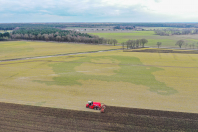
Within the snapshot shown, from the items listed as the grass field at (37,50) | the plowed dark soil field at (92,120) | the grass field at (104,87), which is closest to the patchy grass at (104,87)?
the grass field at (104,87)

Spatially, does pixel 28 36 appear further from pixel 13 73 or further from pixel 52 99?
pixel 52 99

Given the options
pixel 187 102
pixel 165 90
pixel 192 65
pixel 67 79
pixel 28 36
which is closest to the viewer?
pixel 187 102

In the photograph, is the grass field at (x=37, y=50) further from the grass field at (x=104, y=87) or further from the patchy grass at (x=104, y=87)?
the patchy grass at (x=104, y=87)

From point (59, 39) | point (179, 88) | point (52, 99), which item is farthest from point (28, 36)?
point (179, 88)

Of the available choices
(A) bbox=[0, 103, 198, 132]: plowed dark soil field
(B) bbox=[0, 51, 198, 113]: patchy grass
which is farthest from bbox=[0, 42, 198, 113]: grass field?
(A) bbox=[0, 103, 198, 132]: plowed dark soil field

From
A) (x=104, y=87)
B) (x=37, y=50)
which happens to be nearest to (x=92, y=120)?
(x=104, y=87)

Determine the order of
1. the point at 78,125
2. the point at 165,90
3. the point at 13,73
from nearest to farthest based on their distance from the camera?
the point at 78,125 → the point at 165,90 → the point at 13,73

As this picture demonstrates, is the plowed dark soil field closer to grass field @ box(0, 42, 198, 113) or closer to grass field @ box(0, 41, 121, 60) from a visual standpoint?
grass field @ box(0, 42, 198, 113)
